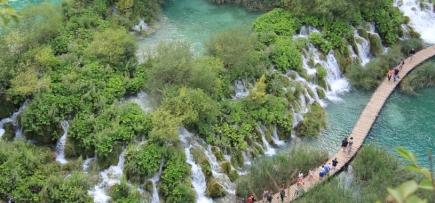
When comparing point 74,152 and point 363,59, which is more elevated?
point 363,59

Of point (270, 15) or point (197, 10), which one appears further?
point (197, 10)

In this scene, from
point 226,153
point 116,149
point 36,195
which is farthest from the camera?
point 226,153

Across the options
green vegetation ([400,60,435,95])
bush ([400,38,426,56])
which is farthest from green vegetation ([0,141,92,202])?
bush ([400,38,426,56])

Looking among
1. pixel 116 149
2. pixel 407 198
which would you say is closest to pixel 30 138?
pixel 116 149

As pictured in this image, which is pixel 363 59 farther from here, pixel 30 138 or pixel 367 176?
pixel 30 138

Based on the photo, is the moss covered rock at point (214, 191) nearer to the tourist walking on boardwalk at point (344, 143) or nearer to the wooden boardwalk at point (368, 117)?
the wooden boardwalk at point (368, 117)

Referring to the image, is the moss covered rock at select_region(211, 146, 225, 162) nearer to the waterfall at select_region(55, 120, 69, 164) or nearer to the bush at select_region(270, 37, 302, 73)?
the waterfall at select_region(55, 120, 69, 164)
